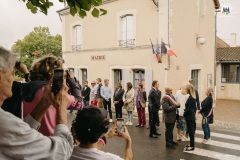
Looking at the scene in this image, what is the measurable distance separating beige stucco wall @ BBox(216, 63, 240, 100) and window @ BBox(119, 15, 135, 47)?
867 centimetres

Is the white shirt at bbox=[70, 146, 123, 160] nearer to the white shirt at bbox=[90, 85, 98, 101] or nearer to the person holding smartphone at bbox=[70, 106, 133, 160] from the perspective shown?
the person holding smartphone at bbox=[70, 106, 133, 160]

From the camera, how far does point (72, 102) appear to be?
8.95 feet

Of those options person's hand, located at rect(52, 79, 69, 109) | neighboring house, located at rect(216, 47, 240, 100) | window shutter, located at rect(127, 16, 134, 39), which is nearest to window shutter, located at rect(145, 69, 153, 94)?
window shutter, located at rect(127, 16, 134, 39)

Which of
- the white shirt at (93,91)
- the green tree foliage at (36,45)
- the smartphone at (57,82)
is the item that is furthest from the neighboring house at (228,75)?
the green tree foliage at (36,45)

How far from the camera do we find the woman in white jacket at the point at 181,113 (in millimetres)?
7544

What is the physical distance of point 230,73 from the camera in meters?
19.8

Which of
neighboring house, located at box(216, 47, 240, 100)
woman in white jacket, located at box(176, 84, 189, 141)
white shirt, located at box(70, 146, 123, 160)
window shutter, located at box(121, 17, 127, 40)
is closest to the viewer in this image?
white shirt, located at box(70, 146, 123, 160)

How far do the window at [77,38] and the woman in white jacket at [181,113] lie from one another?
38.4ft

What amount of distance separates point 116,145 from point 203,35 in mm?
10469

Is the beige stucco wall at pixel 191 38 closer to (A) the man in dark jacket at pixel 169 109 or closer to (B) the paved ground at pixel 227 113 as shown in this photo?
(B) the paved ground at pixel 227 113

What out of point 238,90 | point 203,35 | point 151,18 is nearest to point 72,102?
point 151,18

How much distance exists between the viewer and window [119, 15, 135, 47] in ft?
48.4

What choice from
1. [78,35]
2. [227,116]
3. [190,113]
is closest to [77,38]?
[78,35]

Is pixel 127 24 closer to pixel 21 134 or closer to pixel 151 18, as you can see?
pixel 151 18
